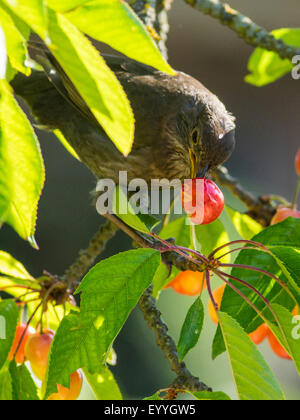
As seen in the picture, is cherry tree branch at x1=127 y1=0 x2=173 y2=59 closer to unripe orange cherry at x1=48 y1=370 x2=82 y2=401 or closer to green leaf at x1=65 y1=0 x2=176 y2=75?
unripe orange cherry at x1=48 y1=370 x2=82 y2=401

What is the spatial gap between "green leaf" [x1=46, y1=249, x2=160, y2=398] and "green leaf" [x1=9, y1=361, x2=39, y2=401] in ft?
0.86

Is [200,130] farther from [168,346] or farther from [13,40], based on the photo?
[13,40]

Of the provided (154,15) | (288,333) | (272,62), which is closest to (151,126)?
(154,15)

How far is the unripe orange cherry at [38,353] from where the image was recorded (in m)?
1.53

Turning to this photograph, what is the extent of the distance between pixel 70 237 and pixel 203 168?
2.60 metres

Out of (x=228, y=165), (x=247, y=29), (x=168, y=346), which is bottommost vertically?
(x=228, y=165)

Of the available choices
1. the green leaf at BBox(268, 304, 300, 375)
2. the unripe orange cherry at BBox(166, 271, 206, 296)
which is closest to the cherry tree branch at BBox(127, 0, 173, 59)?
the unripe orange cherry at BBox(166, 271, 206, 296)

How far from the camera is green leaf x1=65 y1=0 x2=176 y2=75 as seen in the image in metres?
0.80

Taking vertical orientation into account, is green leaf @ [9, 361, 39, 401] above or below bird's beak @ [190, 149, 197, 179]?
below

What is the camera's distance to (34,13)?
747 millimetres

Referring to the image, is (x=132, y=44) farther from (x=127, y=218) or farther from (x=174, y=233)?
(x=174, y=233)

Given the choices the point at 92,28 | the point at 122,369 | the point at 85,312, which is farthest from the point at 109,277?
the point at 122,369

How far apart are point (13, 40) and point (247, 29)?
165 centimetres

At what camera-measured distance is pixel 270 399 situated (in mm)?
1138
